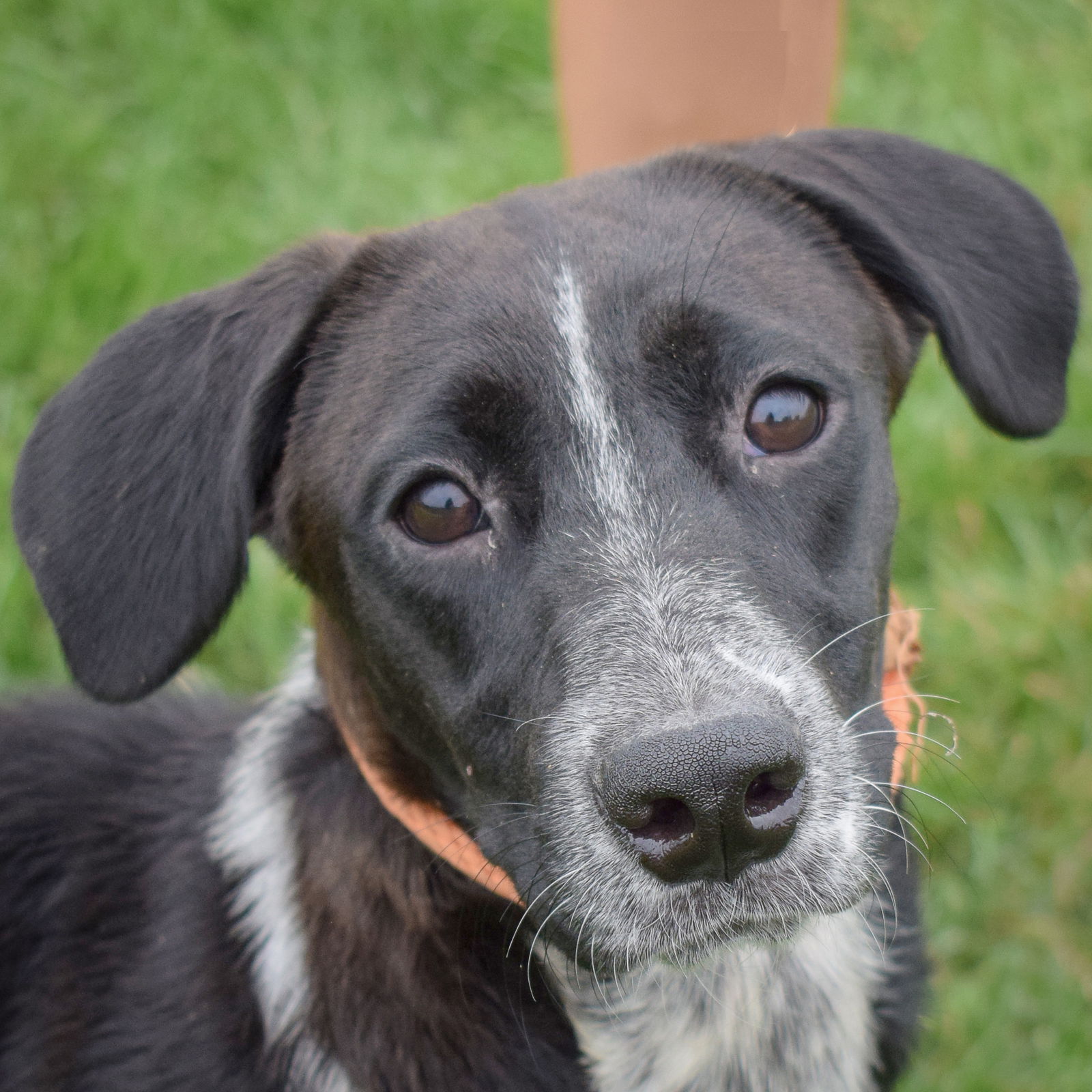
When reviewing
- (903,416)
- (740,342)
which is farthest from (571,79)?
(740,342)

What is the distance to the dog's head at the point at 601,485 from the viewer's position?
2.16 meters

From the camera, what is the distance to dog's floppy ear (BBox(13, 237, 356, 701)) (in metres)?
2.49

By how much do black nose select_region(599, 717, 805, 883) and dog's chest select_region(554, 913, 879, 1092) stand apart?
22.0 inches

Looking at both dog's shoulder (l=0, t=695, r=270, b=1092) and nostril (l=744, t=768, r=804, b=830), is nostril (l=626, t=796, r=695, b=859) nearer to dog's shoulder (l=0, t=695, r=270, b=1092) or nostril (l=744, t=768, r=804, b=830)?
nostril (l=744, t=768, r=804, b=830)

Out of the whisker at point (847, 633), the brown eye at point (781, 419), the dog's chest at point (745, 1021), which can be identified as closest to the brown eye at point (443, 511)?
the brown eye at point (781, 419)

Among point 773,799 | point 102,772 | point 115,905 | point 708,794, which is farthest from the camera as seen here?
point 102,772

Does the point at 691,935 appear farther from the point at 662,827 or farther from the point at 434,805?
the point at 434,805

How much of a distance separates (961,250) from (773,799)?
119 cm

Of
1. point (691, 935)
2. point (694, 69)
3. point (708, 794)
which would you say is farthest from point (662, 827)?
point (694, 69)

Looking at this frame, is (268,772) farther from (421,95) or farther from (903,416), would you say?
(421,95)

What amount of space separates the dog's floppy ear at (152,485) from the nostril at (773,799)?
103 cm

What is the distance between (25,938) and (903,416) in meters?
3.38

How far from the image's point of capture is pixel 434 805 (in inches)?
104

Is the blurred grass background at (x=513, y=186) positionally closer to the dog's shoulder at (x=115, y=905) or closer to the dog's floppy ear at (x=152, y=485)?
the dog's shoulder at (x=115, y=905)
